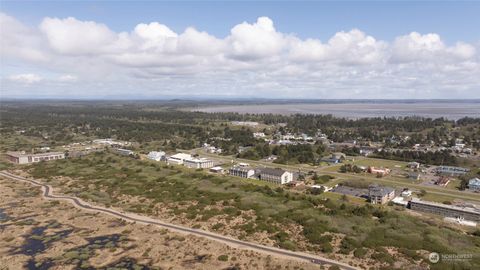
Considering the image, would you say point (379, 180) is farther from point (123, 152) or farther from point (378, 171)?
point (123, 152)

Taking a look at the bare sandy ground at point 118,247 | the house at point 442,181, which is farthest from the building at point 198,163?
the house at point 442,181

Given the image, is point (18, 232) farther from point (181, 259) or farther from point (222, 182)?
point (222, 182)

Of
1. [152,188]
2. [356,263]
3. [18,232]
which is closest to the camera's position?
[356,263]

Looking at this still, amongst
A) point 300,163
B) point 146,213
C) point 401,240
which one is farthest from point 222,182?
point 401,240

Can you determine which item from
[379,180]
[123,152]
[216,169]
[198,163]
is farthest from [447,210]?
[123,152]

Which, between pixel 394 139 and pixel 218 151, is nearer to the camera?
pixel 218 151

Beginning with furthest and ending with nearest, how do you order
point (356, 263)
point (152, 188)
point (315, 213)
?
point (152, 188)
point (315, 213)
point (356, 263)

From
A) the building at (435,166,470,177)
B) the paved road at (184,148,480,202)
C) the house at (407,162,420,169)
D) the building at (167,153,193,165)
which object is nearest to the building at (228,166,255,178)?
the paved road at (184,148,480,202)
